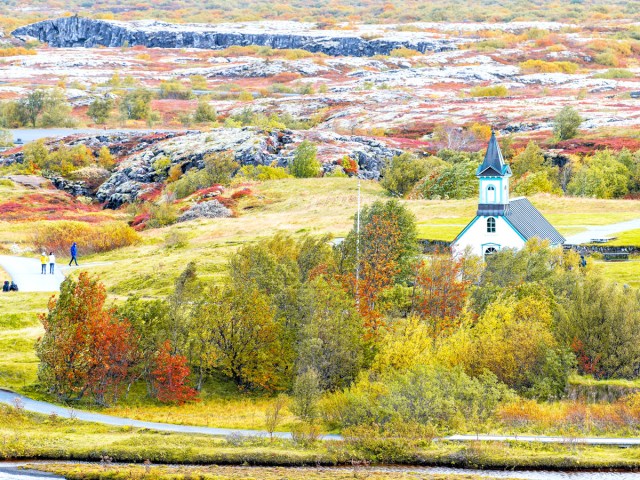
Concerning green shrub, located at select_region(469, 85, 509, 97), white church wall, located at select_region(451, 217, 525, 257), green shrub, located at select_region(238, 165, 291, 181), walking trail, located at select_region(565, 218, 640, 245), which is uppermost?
green shrub, located at select_region(469, 85, 509, 97)

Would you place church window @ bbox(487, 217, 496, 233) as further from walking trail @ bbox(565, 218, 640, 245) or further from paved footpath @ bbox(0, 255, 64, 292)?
paved footpath @ bbox(0, 255, 64, 292)

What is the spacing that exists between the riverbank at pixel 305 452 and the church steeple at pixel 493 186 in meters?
27.2

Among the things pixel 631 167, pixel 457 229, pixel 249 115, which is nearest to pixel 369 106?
pixel 249 115

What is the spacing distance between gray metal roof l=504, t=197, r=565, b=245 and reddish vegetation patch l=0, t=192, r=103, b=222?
45.2 m

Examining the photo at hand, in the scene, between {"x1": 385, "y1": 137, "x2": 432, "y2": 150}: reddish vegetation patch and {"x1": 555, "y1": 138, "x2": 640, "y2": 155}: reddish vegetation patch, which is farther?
{"x1": 385, "y1": 137, "x2": 432, "y2": 150}: reddish vegetation patch

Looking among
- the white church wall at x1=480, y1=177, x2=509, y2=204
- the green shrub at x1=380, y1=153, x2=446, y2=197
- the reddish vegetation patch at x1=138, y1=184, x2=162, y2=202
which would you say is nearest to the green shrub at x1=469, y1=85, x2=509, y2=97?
the reddish vegetation patch at x1=138, y1=184, x2=162, y2=202

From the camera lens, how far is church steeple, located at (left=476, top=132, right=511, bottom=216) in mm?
62094

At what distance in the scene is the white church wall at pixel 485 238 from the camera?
202 feet

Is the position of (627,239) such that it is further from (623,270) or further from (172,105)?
(172,105)

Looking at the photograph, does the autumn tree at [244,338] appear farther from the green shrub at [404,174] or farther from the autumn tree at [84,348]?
the green shrub at [404,174]

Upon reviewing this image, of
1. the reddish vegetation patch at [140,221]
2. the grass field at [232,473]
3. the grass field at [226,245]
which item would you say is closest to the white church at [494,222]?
the grass field at [226,245]

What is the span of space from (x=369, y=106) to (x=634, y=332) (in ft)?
428

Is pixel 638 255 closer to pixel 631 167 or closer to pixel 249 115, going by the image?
pixel 631 167

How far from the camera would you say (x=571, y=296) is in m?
49.0
